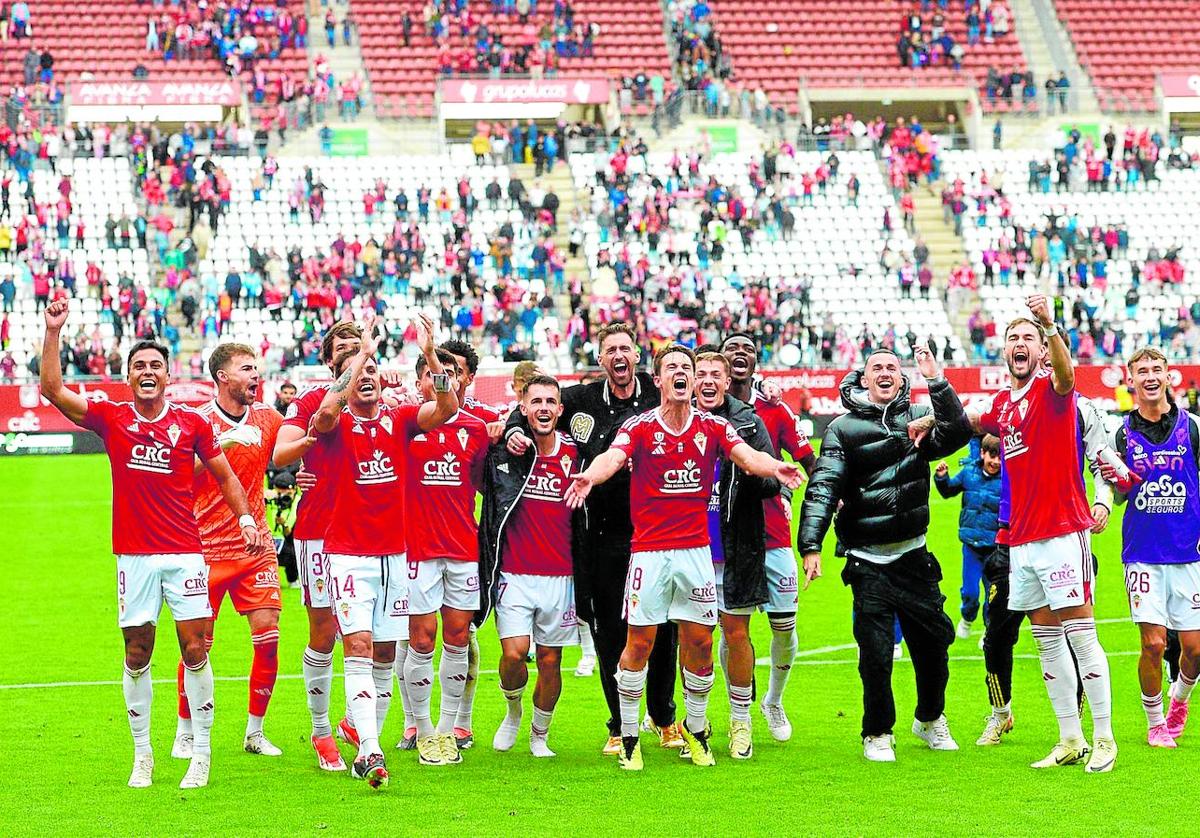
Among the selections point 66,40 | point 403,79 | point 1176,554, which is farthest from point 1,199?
point 1176,554

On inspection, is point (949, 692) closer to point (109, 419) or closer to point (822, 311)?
point (109, 419)

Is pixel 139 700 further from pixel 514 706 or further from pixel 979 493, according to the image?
pixel 979 493

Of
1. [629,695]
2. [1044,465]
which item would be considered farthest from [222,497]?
[1044,465]

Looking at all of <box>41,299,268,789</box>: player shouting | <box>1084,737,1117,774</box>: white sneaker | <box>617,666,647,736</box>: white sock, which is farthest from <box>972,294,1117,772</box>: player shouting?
<box>41,299,268,789</box>: player shouting

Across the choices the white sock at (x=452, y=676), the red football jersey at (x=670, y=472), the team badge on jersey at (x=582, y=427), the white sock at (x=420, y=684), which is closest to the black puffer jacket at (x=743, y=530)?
the red football jersey at (x=670, y=472)

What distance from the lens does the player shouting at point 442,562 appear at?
10195 mm

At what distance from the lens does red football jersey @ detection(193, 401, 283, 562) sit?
34.3ft

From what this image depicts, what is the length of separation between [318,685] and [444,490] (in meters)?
1.36

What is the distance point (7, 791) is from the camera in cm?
948

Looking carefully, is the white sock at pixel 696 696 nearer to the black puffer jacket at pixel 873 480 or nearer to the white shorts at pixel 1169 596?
the black puffer jacket at pixel 873 480

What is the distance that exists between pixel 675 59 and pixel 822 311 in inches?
480

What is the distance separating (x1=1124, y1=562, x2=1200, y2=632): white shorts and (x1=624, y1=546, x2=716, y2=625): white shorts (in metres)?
2.64

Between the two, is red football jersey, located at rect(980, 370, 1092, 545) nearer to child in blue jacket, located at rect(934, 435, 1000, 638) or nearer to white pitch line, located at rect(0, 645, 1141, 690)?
child in blue jacket, located at rect(934, 435, 1000, 638)

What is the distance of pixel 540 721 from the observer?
407 inches
